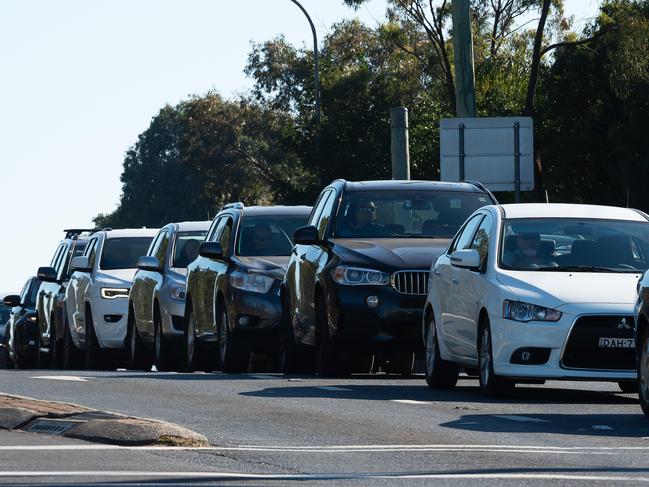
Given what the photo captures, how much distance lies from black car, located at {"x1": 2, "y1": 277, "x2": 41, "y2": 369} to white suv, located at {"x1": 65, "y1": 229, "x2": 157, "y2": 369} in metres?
4.58

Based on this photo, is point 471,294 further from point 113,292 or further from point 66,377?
point 113,292

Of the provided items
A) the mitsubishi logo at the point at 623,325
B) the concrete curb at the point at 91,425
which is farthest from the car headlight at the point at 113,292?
the concrete curb at the point at 91,425

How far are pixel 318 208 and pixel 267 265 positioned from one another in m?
1.18

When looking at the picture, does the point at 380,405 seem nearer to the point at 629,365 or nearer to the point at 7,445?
the point at 629,365

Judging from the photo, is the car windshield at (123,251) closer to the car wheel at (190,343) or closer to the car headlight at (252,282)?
the car wheel at (190,343)

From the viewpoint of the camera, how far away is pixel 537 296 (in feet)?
46.7

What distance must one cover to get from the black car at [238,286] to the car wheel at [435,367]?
397 cm

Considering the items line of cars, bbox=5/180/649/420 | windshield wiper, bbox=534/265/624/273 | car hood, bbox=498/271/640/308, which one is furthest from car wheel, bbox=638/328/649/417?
windshield wiper, bbox=534/265/624/273

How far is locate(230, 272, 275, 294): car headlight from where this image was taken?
798 inches

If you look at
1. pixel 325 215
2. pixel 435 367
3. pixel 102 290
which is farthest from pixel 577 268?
pixel 102 290

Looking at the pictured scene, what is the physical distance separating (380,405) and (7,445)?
392 cm

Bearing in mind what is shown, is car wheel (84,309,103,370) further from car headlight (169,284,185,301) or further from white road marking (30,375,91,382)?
white road marking (30,375,91,382)

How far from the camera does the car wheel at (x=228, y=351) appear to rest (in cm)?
2036

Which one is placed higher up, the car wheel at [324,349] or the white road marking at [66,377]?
the car wheel at [324,349]
